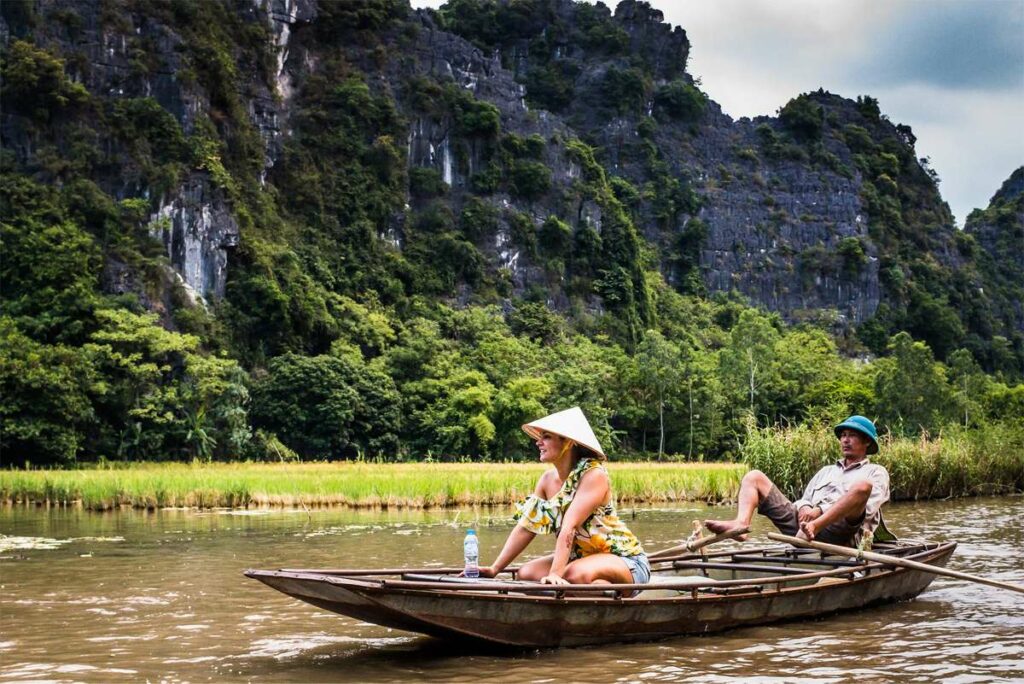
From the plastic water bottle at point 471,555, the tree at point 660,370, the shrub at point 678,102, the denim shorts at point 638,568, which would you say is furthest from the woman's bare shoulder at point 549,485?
the shrub at point 678,102

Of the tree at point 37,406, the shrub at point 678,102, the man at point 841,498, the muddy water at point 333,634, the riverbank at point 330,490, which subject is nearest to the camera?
the muddy water at point 333,634

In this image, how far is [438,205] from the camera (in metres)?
70.3

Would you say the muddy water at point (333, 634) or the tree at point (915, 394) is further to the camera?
the tree at point (915, 394)

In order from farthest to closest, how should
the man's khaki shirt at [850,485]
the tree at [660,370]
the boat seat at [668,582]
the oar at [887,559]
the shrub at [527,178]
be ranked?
the shrub at [527,178] → the tree at [660,370] → the man's khaki shirt at [850,485] → the oar at [887,559] → the boat seat at [668,582]

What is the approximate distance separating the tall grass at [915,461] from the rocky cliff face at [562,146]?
37.0 m

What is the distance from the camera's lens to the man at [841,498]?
33.8 feet

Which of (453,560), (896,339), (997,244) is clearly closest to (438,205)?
(896,339)

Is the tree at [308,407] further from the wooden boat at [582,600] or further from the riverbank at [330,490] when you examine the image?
the wooden boat at [582,600]

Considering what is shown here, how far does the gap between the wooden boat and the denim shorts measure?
0.11m

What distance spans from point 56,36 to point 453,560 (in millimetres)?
49008

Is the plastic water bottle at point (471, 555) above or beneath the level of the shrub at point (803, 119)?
beneath

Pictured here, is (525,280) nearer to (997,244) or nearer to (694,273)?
(694,273)

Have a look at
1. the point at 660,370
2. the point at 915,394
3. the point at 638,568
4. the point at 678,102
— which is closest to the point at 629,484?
the point at 638,568

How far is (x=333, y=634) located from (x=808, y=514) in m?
4.25
